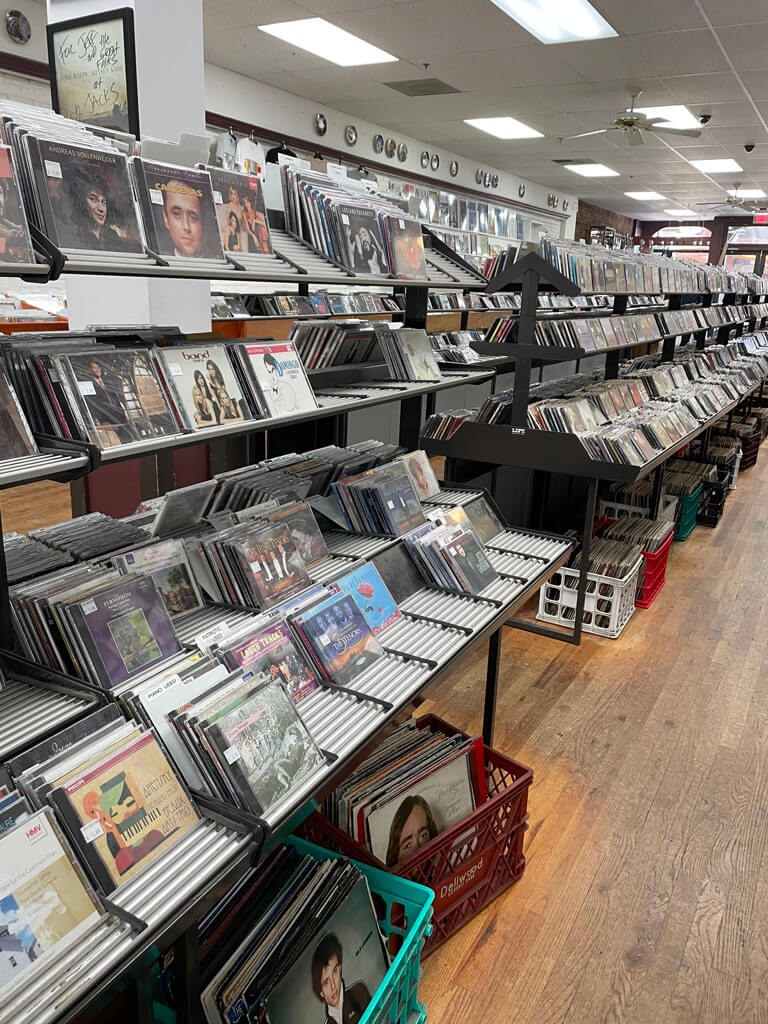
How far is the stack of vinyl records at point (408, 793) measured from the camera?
2057 millimetres

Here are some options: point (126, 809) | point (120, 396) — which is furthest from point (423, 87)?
point (126, 809)

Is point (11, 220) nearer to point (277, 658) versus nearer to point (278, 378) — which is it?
point (278, 378)

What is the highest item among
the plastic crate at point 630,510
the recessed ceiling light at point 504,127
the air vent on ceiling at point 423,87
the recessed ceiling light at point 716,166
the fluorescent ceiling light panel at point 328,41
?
the recessed ceiling light at point 504,127

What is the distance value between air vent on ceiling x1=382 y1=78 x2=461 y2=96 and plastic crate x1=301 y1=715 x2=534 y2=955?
7.29 m

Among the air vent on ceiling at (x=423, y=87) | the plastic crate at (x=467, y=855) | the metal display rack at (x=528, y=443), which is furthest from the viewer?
the air vent on ceiling at (x=423, y=87)

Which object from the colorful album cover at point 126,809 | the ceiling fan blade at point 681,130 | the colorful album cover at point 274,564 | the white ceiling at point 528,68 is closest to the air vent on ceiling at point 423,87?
the white ceiling at point 528,68

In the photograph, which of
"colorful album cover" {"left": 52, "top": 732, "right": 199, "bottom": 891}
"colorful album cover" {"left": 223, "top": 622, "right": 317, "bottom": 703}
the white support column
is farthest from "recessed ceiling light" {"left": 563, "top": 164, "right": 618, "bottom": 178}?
"colorful album cover" {"left": 52, "top": 732, "right": 199, "bottom": 891}

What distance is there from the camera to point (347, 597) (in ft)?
7.23

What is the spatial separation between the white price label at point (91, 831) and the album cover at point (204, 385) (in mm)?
963

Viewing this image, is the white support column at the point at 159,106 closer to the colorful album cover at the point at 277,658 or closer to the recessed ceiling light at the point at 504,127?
the colorful album cover at the point at 277,658

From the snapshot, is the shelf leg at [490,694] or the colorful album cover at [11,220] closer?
the colorful album cover at [11,220]

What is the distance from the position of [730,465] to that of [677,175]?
25.9 ft

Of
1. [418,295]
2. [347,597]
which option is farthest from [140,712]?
[418,295]

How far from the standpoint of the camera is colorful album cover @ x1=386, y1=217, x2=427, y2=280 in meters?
2.64
